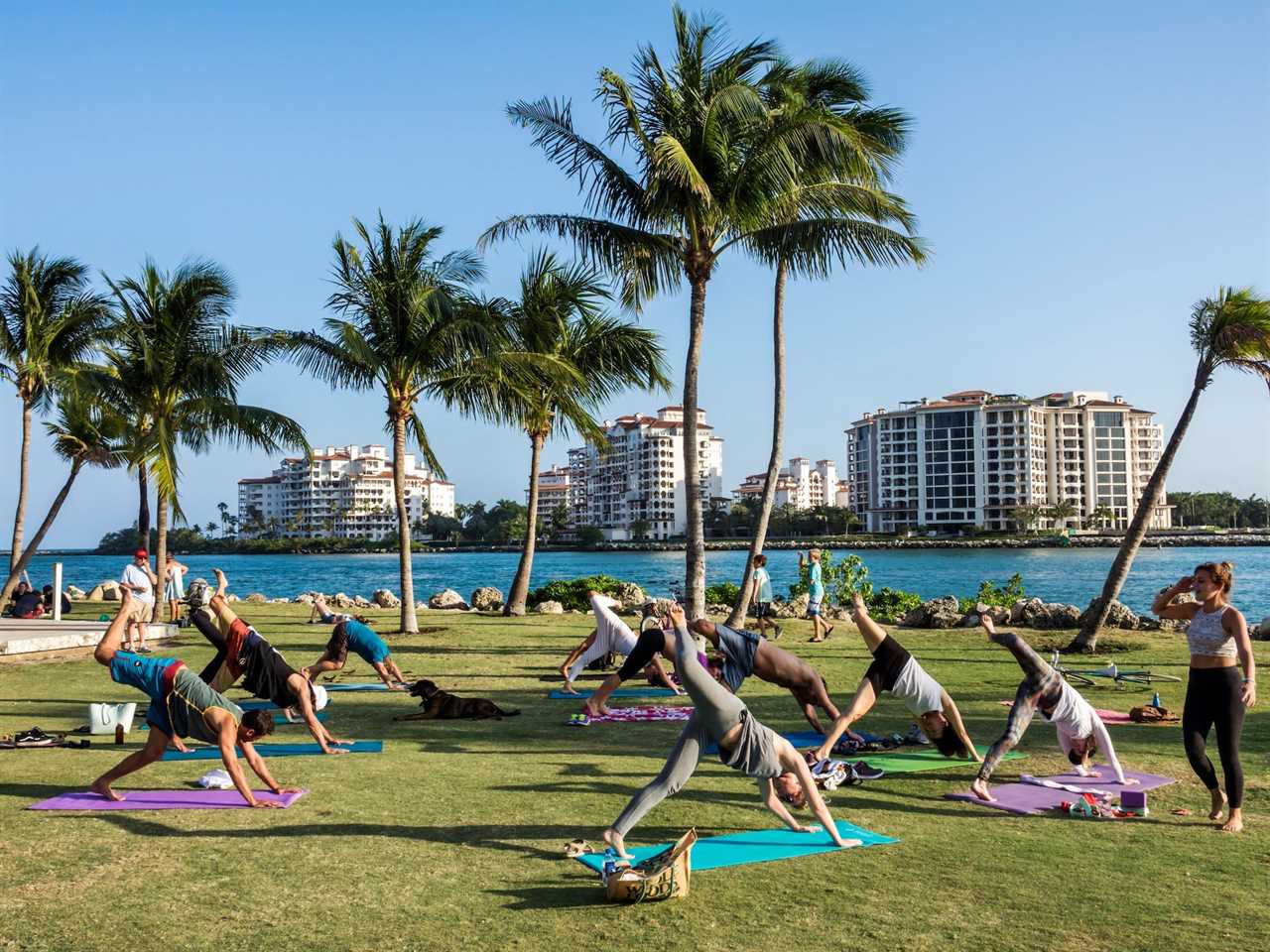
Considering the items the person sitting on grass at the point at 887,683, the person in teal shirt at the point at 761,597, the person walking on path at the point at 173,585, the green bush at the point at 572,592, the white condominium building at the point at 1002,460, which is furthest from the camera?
the white condominium building at the point at 1002,460

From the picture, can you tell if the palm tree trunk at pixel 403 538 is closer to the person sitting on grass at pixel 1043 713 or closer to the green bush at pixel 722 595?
the green bush at pixel 722 595

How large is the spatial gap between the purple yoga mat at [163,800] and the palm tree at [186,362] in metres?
13.8

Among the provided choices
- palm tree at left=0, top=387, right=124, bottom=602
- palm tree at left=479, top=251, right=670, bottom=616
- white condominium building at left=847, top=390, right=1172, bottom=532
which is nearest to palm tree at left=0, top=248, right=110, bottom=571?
palm tree at left=0, top=387, right=124, bottom=602

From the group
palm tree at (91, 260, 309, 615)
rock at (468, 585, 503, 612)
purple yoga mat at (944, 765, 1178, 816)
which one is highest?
palm tree at (91, 260, 309, 615)

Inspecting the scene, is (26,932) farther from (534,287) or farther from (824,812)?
(534,287)

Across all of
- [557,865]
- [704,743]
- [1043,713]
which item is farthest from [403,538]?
[704,743]

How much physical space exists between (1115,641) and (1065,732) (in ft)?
42.0

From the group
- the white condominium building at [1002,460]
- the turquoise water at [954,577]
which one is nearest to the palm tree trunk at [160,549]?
the turquoise water at [954,577]

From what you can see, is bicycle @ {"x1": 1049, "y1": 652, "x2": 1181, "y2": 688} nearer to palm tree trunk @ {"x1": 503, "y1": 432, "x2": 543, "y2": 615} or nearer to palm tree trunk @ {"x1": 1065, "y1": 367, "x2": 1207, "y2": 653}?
palm tree trunk @ {"x1": 1065, "y1": 367, "x2": 1207, "y2": 653}

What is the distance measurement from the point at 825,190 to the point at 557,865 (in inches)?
567

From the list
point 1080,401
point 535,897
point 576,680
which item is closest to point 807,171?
point 576,680

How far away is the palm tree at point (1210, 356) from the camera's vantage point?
56.2 ft

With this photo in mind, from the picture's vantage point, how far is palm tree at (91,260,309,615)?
A: 70.3 ft

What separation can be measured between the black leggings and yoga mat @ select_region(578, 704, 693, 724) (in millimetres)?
5609
